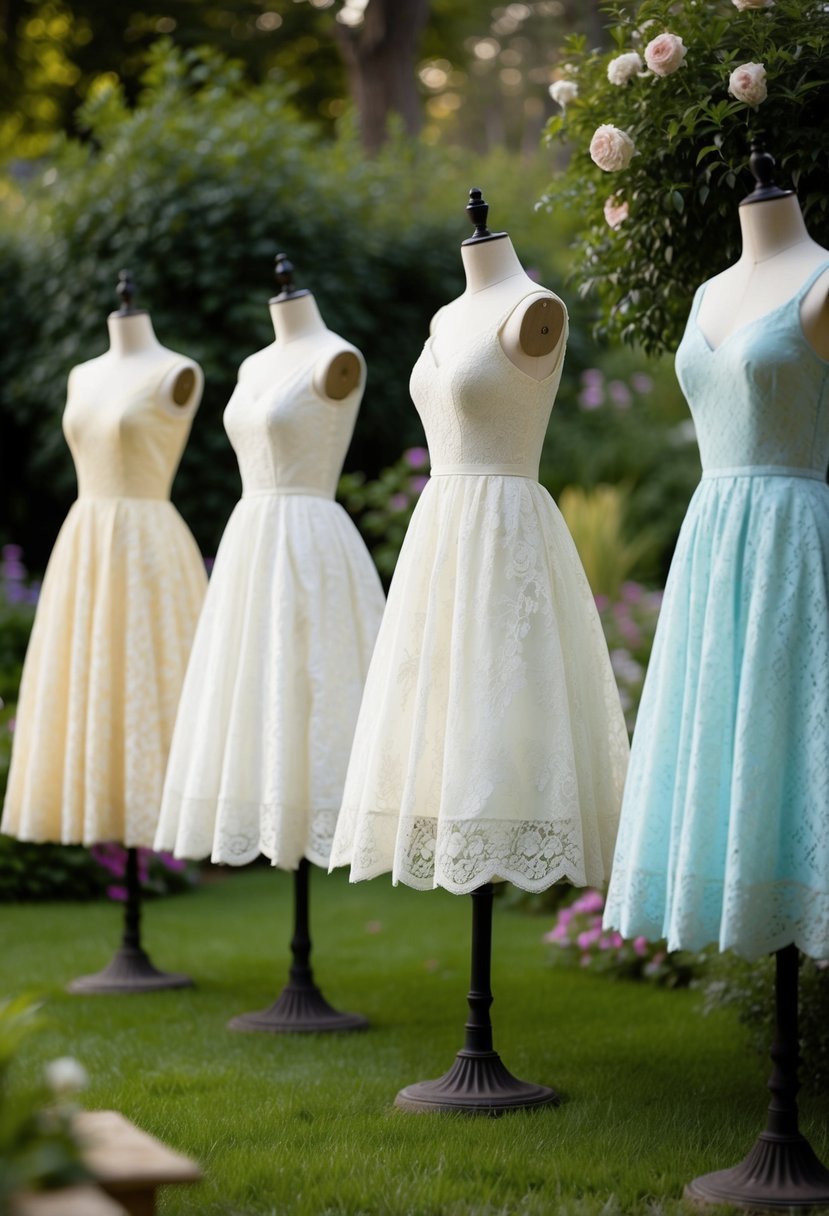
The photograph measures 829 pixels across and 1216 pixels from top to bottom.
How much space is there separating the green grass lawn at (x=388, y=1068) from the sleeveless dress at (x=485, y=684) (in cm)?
59

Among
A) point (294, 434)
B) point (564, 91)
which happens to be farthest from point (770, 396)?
point (294, 434)

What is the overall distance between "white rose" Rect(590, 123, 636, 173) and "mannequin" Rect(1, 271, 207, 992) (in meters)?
1.88

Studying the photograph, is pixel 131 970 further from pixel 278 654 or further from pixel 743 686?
pixel 743 686

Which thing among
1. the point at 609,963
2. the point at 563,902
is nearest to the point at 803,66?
the point at 609,963

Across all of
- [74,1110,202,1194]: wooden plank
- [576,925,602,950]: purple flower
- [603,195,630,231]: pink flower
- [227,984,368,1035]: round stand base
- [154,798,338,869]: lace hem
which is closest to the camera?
[74,1110,202,1194]: wooden plank

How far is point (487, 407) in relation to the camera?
11.9 ft

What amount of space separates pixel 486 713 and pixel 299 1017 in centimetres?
165

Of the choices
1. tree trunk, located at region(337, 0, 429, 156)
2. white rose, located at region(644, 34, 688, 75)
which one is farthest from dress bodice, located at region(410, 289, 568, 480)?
tree trunk, located at region(337, 0, 429, 156)

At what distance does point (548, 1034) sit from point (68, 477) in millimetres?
5132

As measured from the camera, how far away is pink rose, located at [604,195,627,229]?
3.87 m

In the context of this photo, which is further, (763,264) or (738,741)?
(763,264)

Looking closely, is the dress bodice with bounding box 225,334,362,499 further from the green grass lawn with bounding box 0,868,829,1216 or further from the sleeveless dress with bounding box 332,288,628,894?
the green grass lawn with bounding box 0,868,829,1216

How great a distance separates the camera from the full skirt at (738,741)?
2838 mm

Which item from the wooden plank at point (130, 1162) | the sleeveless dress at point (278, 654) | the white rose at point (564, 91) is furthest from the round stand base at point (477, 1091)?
the white rose at point (564, 91)
